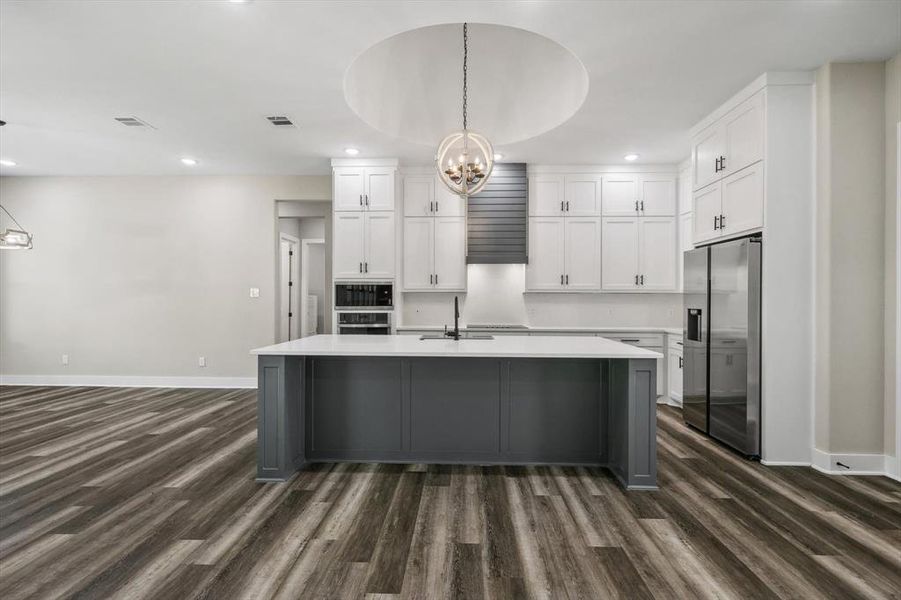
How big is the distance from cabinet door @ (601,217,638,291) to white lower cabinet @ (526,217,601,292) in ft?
0.38

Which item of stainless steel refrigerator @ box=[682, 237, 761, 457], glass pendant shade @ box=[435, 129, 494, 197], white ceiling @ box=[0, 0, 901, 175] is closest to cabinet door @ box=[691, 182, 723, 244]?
stainless steel refrigerator @ box=[682, 237, 761, 457]

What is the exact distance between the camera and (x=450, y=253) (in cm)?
552

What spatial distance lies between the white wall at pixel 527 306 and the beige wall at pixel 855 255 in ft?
8.33

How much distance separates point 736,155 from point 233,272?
19.2ft

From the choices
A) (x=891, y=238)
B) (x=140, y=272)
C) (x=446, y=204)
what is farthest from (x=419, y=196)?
(x=891, y=238)

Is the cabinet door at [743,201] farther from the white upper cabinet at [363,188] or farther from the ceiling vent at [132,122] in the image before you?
the ceiling vent at [132,122]

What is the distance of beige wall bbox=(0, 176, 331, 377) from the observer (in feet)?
20.1

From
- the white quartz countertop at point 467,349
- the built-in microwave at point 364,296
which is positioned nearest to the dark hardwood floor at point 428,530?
the white quartz countertop at point 467,349

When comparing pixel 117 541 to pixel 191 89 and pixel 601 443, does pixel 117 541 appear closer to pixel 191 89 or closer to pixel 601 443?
pixel 601 443

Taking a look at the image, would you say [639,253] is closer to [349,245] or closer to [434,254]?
[434,254]

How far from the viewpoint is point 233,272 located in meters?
Result: 6.15

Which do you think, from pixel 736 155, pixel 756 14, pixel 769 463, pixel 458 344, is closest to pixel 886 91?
pixel 736 155

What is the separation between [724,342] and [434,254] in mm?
3163

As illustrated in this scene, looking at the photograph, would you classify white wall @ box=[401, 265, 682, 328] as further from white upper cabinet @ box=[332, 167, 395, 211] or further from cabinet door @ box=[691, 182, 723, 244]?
cabinet door @ box=[691, 182, 723, 244]
